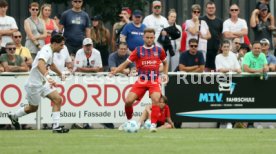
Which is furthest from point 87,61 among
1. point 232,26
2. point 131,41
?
point 232,26

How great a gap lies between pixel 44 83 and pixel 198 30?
17.9ft

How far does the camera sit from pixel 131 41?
24.4 m

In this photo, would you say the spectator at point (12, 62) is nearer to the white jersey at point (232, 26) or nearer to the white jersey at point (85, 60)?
the white jersey at point (85, 60)

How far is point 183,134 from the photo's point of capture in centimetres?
1947

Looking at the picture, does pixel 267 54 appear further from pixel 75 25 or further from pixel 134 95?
pixel 134 95

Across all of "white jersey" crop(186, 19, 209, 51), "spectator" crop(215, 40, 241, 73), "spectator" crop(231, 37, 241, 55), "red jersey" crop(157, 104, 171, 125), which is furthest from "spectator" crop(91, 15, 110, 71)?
"spectator" crop(231, 37, 241, 55)

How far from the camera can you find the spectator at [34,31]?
24.1 m

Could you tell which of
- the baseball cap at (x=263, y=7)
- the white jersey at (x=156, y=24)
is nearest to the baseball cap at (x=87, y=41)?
the white jersey at (x=156, y=24)

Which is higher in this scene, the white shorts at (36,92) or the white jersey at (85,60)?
the white jersey at (85,60)

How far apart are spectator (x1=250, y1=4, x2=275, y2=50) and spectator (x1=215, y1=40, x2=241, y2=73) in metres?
1.54

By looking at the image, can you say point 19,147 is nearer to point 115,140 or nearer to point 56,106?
point 115,140

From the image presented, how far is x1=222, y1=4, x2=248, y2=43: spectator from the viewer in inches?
990

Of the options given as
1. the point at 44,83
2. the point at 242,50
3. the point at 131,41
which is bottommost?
the point at 44,83

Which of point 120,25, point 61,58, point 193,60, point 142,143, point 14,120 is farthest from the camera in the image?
point 120,25
